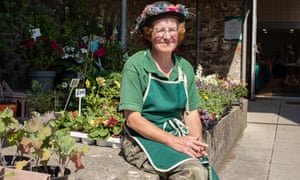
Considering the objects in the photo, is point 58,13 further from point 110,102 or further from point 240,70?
point 240,70

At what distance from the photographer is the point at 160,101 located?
2.42m

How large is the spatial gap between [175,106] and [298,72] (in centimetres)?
1163

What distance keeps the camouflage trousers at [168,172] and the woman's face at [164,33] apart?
58 cm

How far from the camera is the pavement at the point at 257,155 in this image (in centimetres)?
240

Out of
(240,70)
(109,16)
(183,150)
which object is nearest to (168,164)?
(183,150)

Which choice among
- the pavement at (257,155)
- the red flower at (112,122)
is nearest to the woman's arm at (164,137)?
the pavement at (257,155)

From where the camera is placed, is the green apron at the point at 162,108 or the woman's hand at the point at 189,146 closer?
the woman's hand at the point at 189,146

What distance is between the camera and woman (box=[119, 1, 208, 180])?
2.26 metres

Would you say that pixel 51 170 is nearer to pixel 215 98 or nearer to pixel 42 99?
pixel 42 99

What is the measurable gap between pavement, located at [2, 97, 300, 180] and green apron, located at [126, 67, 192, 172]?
16 cm

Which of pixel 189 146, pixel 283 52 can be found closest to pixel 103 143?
pixel 189 146

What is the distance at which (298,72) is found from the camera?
13.2 meters

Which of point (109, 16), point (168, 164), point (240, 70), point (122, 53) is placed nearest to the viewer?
point (168, 164)

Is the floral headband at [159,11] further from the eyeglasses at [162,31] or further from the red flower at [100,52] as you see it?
the red flower at [100,52]
